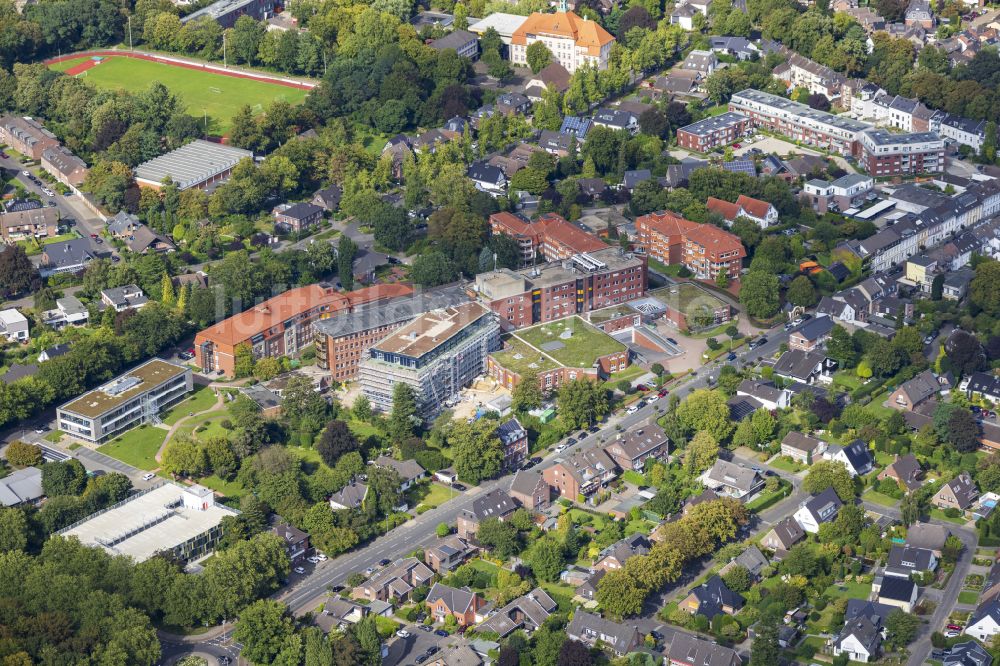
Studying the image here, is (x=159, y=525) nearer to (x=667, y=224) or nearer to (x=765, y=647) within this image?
(x=765, y=647)

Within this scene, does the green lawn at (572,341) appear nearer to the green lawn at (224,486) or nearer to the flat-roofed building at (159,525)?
the green lawn at (224,486)

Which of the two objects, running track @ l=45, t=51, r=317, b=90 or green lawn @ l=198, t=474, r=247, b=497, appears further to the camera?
running track @ l=45, t=51, r=317, b=90

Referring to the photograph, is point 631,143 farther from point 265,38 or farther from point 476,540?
point 476,540

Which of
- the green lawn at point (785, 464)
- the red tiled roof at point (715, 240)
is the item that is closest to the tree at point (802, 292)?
the red tiled roof at point (715, 240)

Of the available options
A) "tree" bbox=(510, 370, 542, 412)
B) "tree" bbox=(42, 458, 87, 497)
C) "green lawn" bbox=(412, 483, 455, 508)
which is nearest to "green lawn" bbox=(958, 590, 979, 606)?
"green lawn" bbox=(412, 483, 455, 508)

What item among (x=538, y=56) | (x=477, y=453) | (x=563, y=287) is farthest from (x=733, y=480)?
(x=538, y=56)

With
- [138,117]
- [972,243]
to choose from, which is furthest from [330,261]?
[972,243]

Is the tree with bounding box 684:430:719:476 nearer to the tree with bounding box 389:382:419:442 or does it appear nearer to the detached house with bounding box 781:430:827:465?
the detached house with bounding box 781:430:827:465
